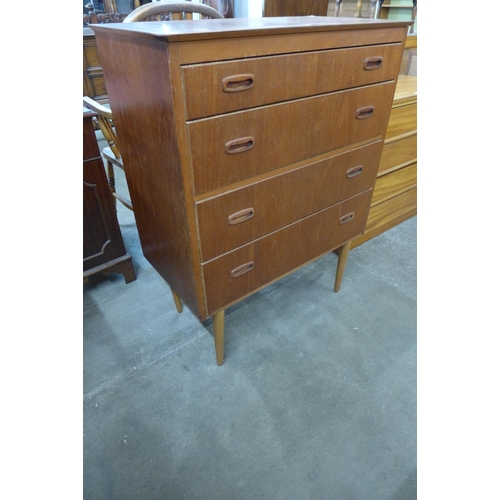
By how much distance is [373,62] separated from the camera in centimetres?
102

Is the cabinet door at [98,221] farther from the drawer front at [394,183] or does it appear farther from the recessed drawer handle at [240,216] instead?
the drawer front at [394,183]

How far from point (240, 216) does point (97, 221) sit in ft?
2.69

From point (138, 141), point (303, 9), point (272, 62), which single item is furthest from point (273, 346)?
point (303, 9)

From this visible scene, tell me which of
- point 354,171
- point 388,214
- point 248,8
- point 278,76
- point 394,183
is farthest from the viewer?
point 248,8

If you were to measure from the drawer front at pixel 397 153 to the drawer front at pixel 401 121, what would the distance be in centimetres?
5

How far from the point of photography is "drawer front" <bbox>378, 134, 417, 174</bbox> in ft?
5.40

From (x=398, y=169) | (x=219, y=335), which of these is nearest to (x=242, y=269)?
(x=219, y=335)

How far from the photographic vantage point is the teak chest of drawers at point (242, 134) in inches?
29.1

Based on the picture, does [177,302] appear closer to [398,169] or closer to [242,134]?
[242,134]

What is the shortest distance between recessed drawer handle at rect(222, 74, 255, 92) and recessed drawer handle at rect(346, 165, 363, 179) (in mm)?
537

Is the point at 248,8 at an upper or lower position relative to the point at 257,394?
upper

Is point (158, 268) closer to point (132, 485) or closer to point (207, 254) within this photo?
point (207, 254)

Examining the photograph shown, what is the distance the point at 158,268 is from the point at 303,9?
193 centimetres

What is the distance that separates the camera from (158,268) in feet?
4.16
